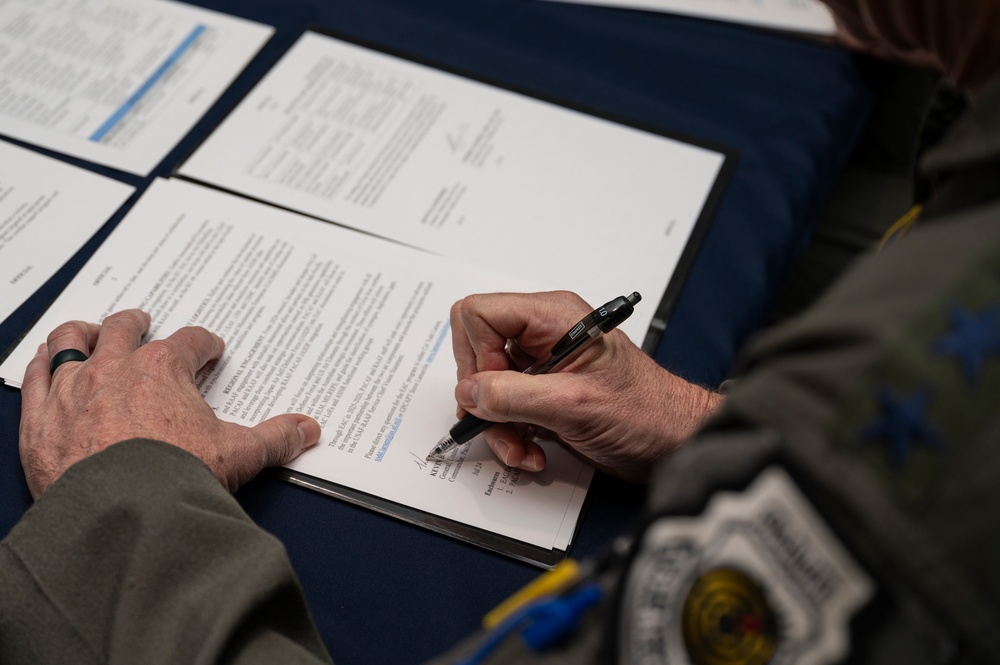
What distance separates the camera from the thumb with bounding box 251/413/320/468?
2.40 feet

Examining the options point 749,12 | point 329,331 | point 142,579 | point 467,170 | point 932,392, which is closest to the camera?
point 932,392

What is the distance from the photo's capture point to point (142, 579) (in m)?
0.60

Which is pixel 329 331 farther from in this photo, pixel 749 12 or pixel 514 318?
pixel 749 12

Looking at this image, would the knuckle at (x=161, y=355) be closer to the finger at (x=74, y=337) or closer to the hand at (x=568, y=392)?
the finger at (x=74, y=337)

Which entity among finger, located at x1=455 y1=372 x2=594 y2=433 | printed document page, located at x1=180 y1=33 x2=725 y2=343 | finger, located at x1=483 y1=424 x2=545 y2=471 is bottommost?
finger, located at x1=483 y1=424 x2=545 y2=471

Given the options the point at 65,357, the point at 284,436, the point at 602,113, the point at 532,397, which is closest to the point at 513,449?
the point at 532,397

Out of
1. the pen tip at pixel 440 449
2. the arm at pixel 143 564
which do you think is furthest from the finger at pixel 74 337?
the pen tip at pixel 440 449

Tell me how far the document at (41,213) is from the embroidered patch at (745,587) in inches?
30.3

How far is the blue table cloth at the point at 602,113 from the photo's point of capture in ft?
2.34

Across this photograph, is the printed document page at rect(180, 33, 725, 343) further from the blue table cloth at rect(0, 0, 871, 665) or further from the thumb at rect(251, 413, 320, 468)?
the thumb at rect(251, 413, 320, 468)

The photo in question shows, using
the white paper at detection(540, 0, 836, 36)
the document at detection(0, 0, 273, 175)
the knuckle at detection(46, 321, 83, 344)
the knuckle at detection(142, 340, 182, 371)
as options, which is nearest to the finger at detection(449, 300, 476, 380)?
the knuckle at detection(142, 340, 182, 371)

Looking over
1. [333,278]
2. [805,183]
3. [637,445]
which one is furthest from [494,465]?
[805,183]

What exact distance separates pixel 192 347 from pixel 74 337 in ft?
0.40

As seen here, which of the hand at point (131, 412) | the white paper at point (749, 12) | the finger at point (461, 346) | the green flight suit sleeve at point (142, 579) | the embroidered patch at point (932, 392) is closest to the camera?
the embroidered patch at point (932, 392)
